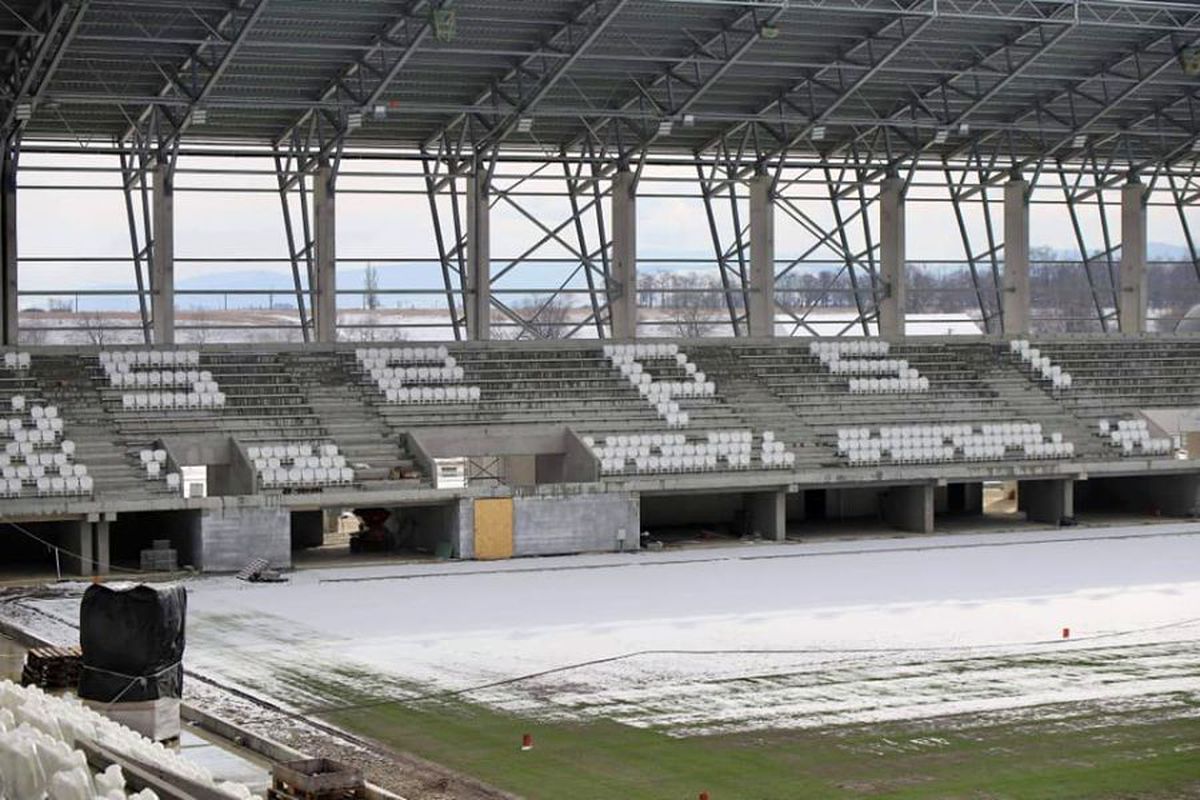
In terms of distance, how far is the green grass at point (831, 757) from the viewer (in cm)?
2052

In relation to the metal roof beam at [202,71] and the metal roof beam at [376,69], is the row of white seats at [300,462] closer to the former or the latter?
the metal roof beam at [202,71]

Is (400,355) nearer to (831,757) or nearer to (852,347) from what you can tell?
(852,347)

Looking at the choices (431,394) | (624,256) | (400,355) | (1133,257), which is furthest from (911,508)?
(1133,257)

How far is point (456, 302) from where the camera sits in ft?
174

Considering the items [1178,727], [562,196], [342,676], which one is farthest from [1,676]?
[562,196]

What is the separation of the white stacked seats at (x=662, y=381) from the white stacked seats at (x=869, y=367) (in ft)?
13.1

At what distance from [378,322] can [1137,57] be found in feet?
67.6

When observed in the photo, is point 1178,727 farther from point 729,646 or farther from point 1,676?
point 1,676

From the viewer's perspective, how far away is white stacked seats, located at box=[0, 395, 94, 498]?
3969 centimetres

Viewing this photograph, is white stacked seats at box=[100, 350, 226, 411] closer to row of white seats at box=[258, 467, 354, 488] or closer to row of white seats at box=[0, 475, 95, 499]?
row of white seats at box=[258, 467, 354, 488]

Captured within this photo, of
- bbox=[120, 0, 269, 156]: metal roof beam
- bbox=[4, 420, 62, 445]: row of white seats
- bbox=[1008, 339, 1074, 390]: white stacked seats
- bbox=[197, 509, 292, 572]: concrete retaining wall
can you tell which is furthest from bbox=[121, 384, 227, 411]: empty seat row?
bbox=[1008, 339, 1074, 390]: white stacked seats

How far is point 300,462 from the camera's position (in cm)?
4262

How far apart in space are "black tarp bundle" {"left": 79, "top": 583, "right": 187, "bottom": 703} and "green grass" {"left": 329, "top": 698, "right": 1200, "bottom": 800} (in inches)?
90.2

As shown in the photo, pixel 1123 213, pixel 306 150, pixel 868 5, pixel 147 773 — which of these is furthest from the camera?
pixel 1123 213
